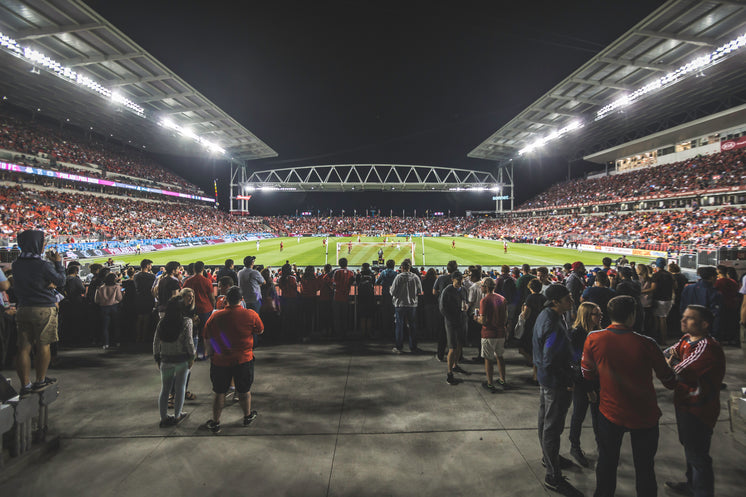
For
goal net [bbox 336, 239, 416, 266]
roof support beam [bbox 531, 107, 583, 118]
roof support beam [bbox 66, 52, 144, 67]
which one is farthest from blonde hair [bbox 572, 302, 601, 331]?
roof support beam [bbox 531, 107, 583, 118]

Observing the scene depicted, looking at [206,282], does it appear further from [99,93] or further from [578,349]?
[99,93]

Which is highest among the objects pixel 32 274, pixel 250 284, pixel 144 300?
pixel 32 274

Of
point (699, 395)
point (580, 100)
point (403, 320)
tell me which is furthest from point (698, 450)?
point (580, 100)

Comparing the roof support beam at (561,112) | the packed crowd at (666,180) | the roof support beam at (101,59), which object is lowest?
the packed crowd at (666,180)

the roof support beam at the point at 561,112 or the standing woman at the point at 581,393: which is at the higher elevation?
the roof support beam at the point at 561,112

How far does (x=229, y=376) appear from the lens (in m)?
4.28

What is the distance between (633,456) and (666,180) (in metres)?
52.7

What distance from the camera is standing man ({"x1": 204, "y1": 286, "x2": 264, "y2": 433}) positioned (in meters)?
4.21

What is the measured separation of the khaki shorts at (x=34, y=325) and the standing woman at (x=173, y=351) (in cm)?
202

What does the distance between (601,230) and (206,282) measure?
48885 millimetres

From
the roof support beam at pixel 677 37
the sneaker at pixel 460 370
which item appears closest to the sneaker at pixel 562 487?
the sneaker at pixel 460 370

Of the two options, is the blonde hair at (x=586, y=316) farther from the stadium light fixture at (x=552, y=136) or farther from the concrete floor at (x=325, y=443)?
the stadium light fixture at (x=552, y=136)

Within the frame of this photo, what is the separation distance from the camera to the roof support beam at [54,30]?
69.8 ft

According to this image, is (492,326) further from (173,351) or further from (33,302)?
(33,302)
